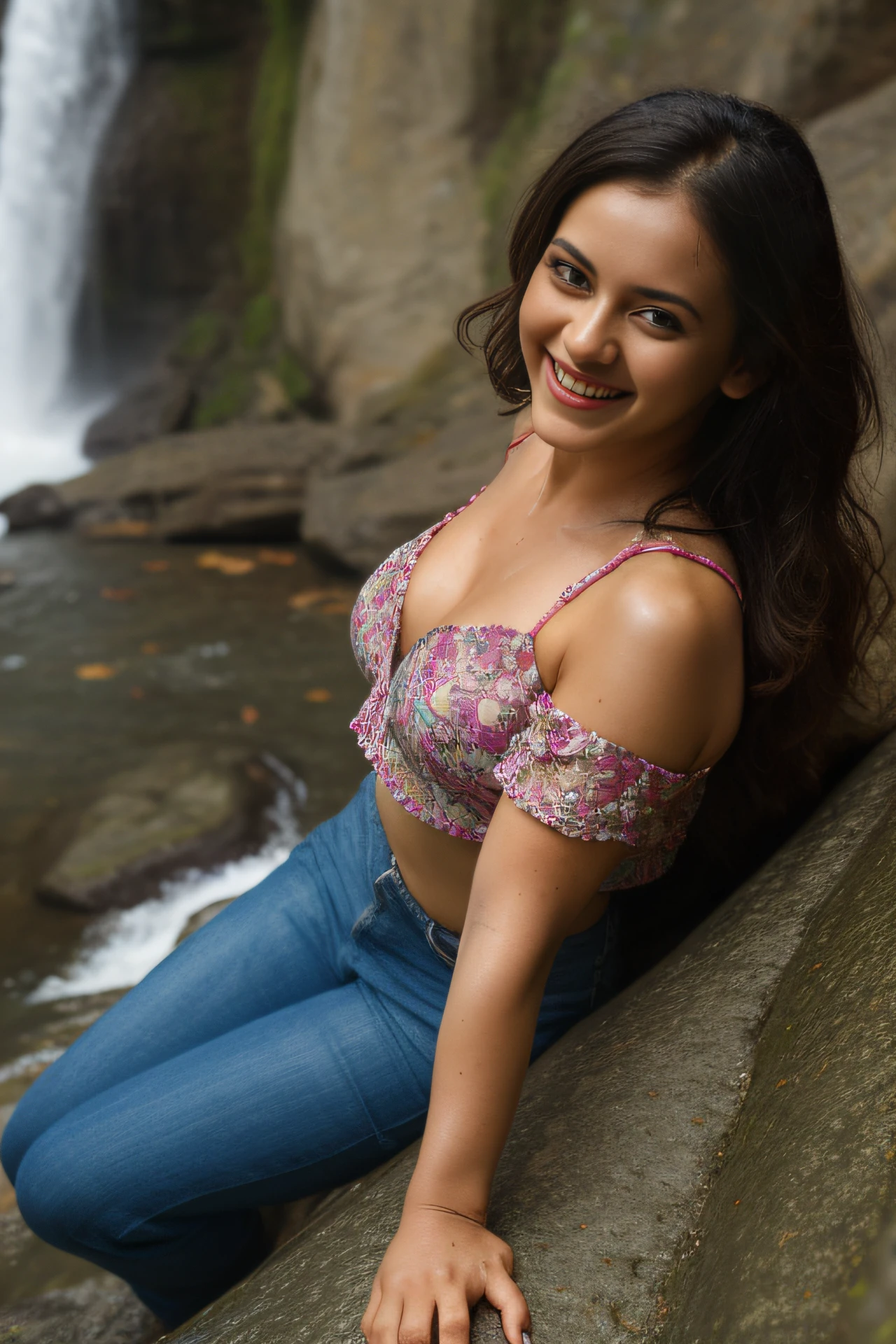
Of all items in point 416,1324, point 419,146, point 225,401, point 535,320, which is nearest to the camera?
point 416,1324

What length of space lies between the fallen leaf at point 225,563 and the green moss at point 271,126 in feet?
10.4

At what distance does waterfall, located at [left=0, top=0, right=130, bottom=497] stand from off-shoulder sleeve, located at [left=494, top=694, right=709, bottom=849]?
25.9ft

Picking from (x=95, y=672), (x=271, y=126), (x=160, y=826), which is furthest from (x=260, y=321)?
(x=160, y=826)

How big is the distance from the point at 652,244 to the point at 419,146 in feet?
20.6

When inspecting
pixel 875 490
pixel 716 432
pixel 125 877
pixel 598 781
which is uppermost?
pixel 716 432

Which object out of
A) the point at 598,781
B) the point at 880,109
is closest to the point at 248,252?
the point at 880,109

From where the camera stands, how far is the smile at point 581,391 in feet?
4.88

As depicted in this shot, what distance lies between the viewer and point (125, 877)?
3.40 m

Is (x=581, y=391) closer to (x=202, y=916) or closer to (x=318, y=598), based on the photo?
(x=202, y=916)

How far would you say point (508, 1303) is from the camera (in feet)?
3.96

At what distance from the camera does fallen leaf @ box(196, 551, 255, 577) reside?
595 cm

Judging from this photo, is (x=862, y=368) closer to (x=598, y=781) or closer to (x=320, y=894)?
(x=598, y=781)

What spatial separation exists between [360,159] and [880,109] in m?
3.48

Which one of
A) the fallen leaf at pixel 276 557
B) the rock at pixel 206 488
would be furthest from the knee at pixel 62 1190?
the rock at pixel 206 488
